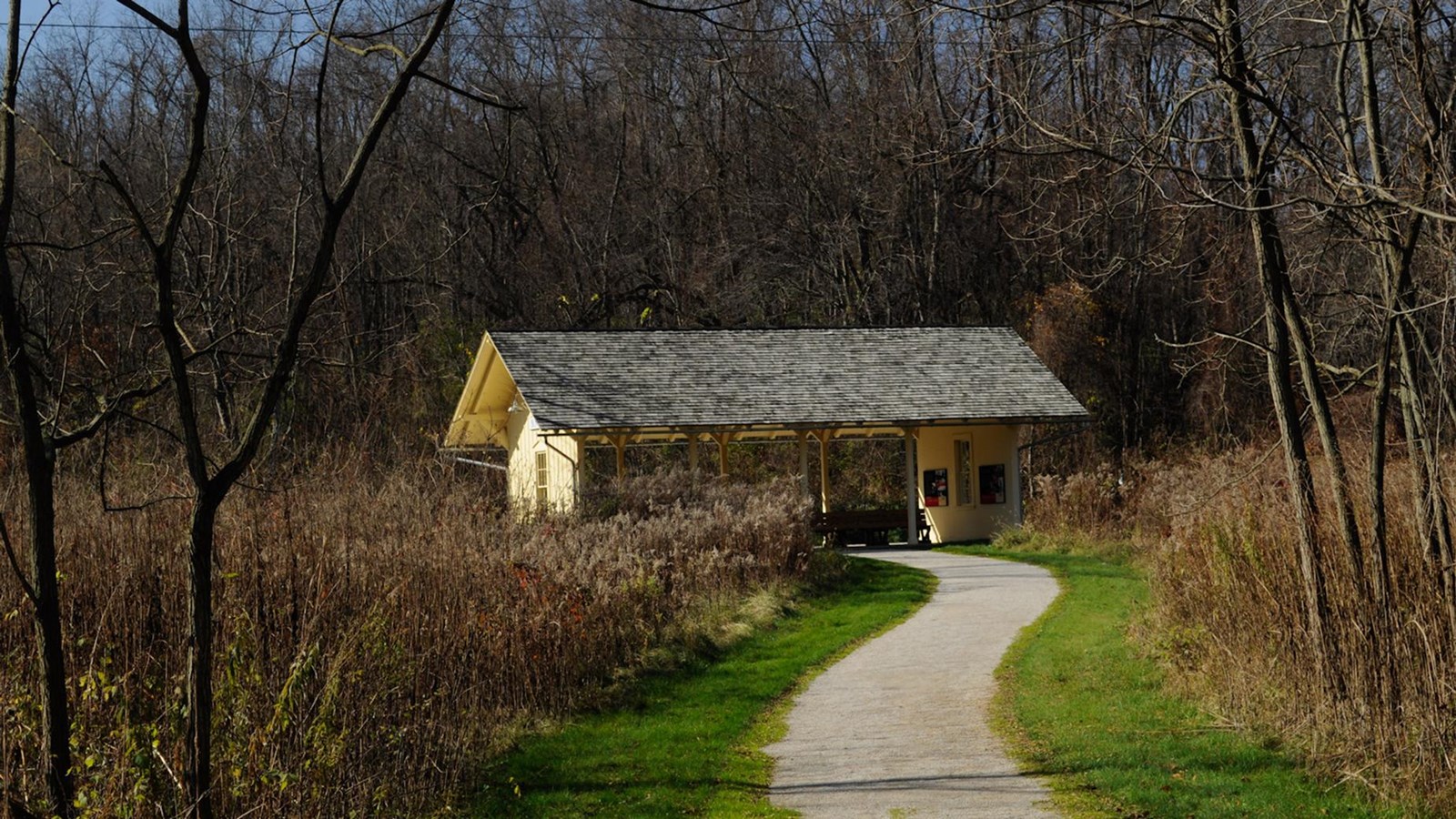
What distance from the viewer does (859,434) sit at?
101 ft

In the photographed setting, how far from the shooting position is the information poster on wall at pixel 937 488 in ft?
95.1

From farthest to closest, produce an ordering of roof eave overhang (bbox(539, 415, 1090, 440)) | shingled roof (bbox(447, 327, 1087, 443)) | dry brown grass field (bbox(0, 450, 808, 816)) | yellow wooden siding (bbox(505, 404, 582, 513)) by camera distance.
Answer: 1. shingled roof (bbox(447, 327, 1087, 443))
2. yellow wooden siding (bbox(505, 404, 582, 513))
3. roof eave overhang (bbox(539, 415, 1090, 440))
4. dry brown grass field (bbox(0, 450, 808, 816))

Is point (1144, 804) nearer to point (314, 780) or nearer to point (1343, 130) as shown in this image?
point (1343, 130)

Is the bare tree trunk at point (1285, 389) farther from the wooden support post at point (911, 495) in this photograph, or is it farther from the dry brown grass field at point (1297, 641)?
the wooden support post at point (911, 495)

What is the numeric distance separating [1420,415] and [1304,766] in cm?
225

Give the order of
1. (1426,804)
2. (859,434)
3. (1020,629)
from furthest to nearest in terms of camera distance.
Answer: (859,434) < (1020,629) < (1426,804)

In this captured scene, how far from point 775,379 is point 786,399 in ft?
2.92

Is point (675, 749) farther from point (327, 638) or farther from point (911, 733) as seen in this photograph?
point (327, 638)

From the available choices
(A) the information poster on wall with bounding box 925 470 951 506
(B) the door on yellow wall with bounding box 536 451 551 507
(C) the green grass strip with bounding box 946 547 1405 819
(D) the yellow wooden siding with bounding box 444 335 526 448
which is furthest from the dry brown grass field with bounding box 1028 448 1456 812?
(D) the yellow wooden siding with bounding box 444 335 526 448

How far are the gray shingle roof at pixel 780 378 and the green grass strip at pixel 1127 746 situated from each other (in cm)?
1301

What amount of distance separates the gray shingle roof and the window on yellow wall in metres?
1.29

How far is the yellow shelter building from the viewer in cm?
2642

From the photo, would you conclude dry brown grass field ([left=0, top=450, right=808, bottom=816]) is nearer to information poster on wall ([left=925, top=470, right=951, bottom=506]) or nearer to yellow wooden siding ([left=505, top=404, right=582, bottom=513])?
yellow wooden siding ([left=505, top=404, right=582, bottom=513])

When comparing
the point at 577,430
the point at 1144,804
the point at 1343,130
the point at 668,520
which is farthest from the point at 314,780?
the point at 577,430
